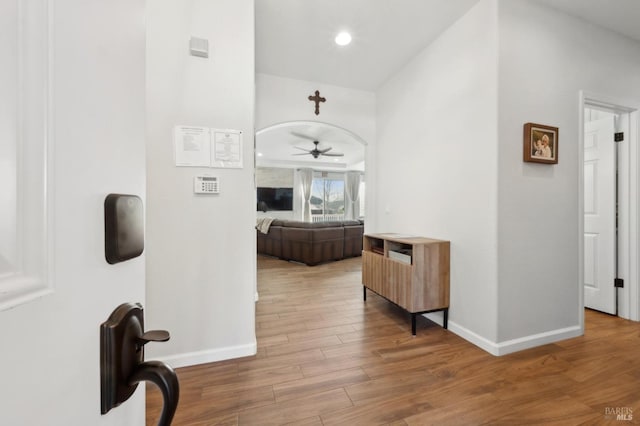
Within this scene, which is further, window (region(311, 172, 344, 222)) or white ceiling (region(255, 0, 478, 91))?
window (region(311, 172, 344, 222))

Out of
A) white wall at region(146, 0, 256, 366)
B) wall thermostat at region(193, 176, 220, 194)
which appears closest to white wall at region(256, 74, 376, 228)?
white wall at region(146, 0, 256, 366)

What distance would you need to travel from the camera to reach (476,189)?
207cm

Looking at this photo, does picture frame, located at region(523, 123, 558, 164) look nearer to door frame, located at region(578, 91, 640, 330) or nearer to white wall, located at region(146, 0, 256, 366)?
door frame, located at region(578, 91, 640, 330)

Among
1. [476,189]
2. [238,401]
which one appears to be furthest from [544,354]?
[238,401]

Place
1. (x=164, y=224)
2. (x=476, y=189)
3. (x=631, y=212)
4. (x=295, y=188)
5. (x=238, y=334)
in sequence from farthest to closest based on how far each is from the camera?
(x=295, y=188)
(x=631, y=212)
(x=476, y=189)
(x=238, y=334)
(x=164, y=224)

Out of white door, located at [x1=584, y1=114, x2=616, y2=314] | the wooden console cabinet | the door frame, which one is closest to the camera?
the wooden console cabinet

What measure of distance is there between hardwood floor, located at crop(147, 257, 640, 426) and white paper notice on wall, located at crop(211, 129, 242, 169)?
139cm

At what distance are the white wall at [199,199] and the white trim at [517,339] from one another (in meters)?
1.70

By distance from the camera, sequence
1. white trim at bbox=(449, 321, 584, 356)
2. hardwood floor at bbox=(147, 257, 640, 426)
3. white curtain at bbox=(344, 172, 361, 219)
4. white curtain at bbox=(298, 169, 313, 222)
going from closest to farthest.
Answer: hardwood floor at bbox=(147, 257, 640, 426)
white trim at bbox=(449, 321, 584, 356)
white curtain at bbox=(298, 169, 313, 222)
white curtain at bbox=(344, 172, 361, 219)

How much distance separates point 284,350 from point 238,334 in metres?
0.37

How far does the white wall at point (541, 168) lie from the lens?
194cm

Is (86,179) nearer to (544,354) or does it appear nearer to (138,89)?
(138,89)

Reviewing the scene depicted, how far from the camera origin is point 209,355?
5.94 ft

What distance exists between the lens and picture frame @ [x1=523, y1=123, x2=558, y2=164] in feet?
6.44
